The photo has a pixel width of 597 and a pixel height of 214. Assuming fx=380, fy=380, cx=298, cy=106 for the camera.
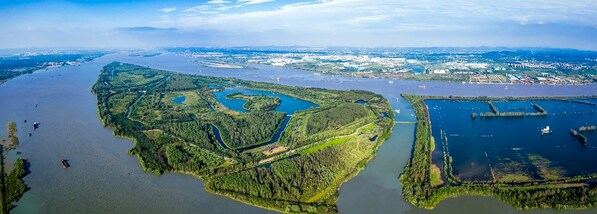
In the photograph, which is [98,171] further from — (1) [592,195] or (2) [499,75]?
(2) [499,75]

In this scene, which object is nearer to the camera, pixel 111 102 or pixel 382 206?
pixel 382 206

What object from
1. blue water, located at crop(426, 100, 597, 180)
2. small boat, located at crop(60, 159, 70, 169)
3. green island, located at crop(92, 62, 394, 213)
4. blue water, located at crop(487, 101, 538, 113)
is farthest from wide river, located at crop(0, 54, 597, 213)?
blue water, located at crop(487, 101, 538, 113)

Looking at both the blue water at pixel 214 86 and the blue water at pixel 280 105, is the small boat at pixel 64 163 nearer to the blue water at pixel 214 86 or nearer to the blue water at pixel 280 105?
the blue water at pixel 280 105

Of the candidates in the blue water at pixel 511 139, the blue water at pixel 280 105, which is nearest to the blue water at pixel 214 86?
the blue water at pixel 280 105

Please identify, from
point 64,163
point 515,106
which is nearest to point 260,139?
point 64,163

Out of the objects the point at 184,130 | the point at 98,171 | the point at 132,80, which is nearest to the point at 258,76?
the point at 132,80
